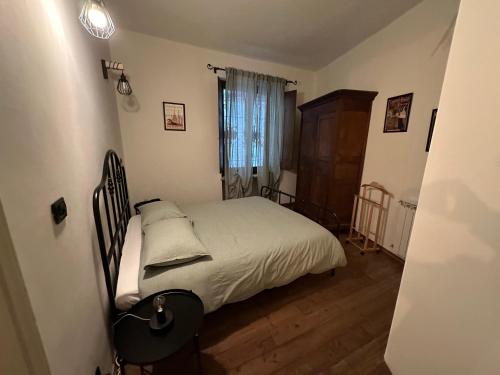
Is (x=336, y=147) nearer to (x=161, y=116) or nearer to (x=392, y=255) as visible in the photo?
(x=392, y=255)

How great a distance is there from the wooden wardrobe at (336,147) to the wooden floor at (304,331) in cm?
114

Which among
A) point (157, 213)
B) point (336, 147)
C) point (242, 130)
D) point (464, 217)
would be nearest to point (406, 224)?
point (336, 147)

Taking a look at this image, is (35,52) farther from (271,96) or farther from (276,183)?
(276,183)

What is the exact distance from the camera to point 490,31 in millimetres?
678

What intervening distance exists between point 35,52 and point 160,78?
218 centimetres

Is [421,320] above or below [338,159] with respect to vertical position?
below

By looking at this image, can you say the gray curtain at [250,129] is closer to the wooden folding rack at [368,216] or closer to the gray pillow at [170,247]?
the wooden folding rack at [368,216]

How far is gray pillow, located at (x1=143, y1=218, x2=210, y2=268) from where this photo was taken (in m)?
1.29

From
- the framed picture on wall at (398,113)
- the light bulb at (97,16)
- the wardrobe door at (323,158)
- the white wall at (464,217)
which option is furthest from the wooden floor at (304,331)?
the light bulb at (97,16)

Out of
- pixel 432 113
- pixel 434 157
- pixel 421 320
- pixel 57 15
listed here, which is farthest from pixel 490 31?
pixel 57 15

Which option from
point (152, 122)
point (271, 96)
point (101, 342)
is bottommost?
point (101, 342)

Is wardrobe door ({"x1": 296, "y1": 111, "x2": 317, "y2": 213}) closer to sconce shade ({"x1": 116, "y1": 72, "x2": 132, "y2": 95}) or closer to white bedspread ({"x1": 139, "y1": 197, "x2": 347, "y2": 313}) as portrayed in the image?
white bedspread ({"x1": 139, "y1": 197, "x2": 347, "y2": 313})

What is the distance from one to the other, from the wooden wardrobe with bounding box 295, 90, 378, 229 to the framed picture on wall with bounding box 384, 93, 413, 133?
0.26 meters

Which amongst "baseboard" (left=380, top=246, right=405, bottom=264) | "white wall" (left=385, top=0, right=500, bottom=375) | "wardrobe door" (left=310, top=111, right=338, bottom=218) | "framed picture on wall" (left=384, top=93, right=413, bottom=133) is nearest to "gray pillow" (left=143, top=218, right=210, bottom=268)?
"white wall" (left=385, top=0, right=500, bottom=375)
